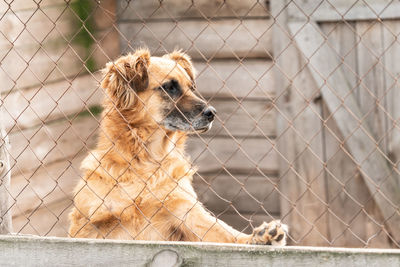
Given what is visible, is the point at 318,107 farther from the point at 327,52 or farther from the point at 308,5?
the point at 308,5

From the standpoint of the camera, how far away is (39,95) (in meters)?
5.24

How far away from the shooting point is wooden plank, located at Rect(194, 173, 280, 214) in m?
5.95

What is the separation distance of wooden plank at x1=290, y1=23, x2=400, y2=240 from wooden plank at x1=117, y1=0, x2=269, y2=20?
440 mm

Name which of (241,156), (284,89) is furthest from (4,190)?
(241,156)

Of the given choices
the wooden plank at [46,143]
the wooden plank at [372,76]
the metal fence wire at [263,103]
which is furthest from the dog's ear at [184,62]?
the wooden plank at [372,76]

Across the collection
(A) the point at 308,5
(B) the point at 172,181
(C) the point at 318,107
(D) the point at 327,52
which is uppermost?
(A) the point at 308,5

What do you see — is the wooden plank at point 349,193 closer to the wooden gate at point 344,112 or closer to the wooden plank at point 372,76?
the wooden gate at point 344,112

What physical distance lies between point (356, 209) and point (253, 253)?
3.12 metres

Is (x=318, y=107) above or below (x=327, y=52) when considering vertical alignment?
below

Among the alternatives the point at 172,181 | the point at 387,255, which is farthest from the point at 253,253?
the point at 172,181

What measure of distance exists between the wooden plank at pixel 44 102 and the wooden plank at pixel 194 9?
2.33 ft

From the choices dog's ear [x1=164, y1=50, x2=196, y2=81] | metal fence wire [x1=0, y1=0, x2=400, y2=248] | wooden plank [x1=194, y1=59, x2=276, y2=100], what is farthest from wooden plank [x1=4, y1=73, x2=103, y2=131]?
wooden plank [x1=194, y1=59, x2=276, y2=100]

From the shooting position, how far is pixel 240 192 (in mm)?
6074

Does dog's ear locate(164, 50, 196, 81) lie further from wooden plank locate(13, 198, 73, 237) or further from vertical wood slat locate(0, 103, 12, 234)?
wooden plank locate(13, 198, 73, 237)
